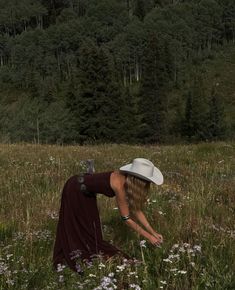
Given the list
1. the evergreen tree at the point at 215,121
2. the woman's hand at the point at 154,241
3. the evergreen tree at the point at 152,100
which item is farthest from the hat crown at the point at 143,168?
the evergreen tree at the point at 215,121

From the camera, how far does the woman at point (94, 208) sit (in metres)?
5.29

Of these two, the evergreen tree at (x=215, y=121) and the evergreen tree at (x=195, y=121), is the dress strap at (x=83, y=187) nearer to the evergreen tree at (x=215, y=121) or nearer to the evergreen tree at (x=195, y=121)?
the evergreen tree at (x=215, y=121)

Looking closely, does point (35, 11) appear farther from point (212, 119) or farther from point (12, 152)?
point (12, 152)

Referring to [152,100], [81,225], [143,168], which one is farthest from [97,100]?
[143,168]

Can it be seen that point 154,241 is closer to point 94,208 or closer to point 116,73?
point 94,208

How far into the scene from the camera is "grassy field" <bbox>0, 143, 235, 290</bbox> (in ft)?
15.4

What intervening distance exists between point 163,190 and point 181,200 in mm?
1147

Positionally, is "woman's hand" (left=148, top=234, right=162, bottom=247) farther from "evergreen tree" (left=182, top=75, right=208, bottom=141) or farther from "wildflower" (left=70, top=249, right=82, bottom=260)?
"evergreen tree" (left=182, top=75, right=208, bottom=141)

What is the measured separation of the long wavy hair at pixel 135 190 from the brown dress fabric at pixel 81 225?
26 centimetres

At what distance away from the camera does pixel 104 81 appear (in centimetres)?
6066

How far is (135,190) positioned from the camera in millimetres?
5352

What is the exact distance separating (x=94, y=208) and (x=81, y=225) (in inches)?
10.7

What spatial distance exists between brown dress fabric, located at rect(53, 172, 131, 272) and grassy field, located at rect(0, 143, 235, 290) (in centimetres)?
25

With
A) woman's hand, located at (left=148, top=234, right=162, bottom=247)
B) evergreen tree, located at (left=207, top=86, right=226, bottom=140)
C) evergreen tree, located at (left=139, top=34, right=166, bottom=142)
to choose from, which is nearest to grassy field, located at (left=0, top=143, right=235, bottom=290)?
woman's hand, located at (left=148, top=234, right=162, bottom=247)
